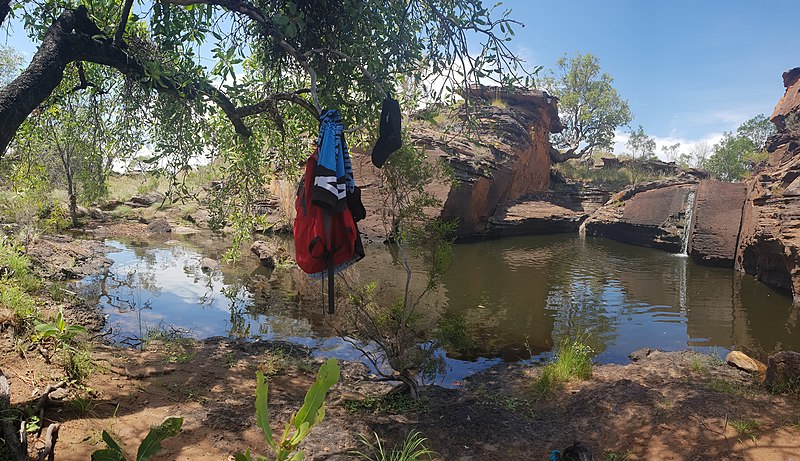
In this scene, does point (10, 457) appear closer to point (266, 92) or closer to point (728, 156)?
point (266, 92)

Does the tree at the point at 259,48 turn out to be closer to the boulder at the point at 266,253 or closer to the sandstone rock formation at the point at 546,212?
the boulder at the point at 266,253

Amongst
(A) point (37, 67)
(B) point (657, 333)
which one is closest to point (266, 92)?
(A) point (37, 67)

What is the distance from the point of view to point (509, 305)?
10.6 metres

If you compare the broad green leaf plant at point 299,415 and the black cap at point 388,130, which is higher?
Answer: the black cap at point 388,130

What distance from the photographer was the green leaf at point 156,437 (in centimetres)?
248

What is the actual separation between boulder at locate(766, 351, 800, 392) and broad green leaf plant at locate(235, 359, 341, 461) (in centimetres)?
530

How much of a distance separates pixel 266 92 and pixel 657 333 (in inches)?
324

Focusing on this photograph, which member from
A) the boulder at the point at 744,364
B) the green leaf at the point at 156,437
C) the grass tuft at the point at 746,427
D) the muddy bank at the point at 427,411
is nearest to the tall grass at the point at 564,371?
the muddy bank at the point at 427,411

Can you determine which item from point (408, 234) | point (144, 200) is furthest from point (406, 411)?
point (144, 200)

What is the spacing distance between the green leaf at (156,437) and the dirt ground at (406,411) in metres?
0.84

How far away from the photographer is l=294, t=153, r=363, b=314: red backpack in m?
3.57

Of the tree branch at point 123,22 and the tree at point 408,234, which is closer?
the tree branch at point 123,22

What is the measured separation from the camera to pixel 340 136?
3.71 metres

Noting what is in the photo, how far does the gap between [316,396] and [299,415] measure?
0.12 meters
